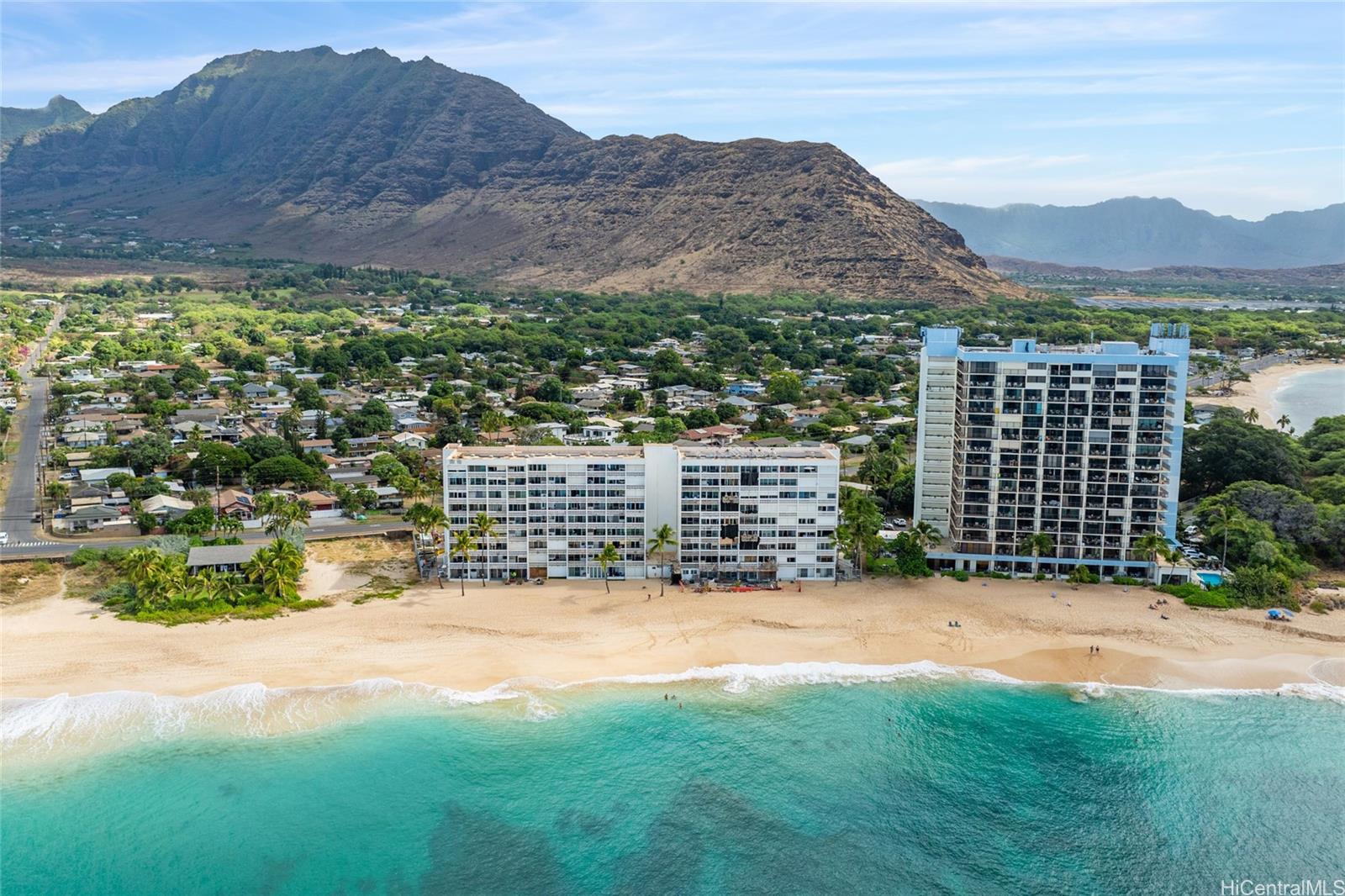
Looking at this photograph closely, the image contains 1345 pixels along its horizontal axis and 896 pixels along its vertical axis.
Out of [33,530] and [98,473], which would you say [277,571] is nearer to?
[33,530]

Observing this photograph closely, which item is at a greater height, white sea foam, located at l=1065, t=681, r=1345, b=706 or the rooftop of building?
the rooftop of building

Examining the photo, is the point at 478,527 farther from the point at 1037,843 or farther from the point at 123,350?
the point at 123,350

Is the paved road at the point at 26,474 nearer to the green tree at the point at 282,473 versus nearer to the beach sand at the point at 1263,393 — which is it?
the green tree at the point at 282,473

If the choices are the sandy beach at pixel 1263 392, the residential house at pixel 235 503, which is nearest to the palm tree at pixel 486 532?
the residential house at pixel 235 503

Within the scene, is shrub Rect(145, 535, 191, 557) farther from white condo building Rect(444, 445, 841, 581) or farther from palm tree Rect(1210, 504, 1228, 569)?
palm tree Rect(1210, 504, 1228, 569)

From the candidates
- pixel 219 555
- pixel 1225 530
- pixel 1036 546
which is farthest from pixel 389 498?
pixel 1225 530

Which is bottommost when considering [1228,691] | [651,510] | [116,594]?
[1228,691]

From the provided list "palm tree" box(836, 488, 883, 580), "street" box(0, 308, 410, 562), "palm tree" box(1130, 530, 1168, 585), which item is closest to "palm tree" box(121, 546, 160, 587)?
"street" box(0, 308, 410, 562)
